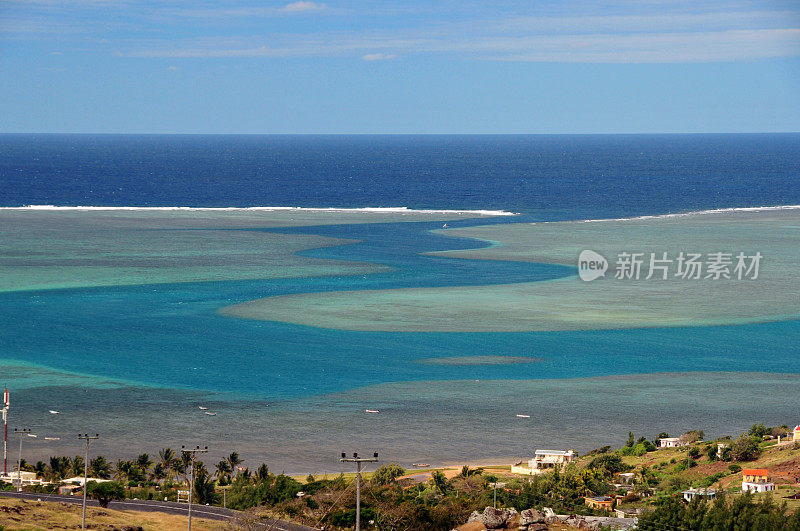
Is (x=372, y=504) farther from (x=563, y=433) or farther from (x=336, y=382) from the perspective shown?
(x=336, y=382)

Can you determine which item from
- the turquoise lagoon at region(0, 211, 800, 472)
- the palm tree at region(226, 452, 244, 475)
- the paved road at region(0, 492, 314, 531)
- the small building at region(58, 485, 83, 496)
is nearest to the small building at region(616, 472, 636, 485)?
the turquoise lagoon at region(0, 211, 800, 472)

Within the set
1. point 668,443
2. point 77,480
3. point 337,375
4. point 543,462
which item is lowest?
point 77,480

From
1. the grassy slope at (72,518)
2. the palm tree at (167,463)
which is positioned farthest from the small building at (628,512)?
the palm tree at (167,463)

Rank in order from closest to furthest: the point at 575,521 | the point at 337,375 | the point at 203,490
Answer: the point at 575,521 → the point at 203,490 → the point at 337,375

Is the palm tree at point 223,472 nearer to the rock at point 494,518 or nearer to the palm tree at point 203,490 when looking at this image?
the palm tree at point 203,490

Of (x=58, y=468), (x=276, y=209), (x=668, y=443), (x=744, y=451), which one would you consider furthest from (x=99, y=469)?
(x=276, y=209)

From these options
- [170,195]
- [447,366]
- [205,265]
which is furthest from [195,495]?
[170,195]

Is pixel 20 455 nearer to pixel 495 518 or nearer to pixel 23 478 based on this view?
pixel 23 478
